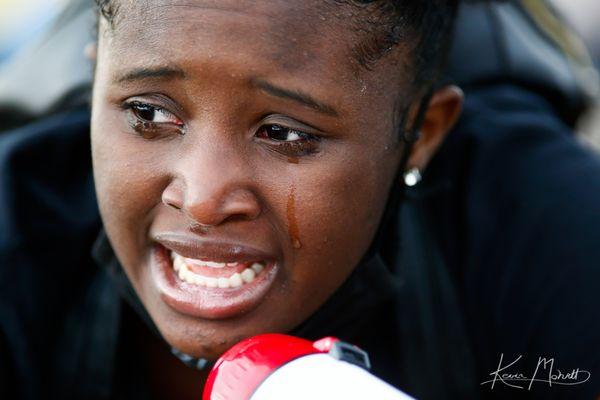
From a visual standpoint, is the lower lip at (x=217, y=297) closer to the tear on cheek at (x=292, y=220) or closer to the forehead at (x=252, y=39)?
the tear on cheek at (x=292, y=220)

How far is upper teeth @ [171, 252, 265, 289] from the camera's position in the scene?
96 cm

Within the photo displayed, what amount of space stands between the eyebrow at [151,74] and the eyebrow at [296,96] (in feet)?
0.29

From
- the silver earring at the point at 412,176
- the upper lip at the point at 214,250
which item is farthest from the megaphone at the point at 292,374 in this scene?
the silver earring at the point at 412,176

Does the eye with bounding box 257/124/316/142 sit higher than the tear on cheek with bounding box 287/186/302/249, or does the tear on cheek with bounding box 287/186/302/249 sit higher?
the eye with bounding box 257/124/316/142

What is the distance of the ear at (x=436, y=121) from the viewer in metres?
1.19

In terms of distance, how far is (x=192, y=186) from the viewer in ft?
2.89

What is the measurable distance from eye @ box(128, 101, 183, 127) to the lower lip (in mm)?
194

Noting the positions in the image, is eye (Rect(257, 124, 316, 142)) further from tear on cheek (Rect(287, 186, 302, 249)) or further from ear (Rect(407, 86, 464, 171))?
ear (Rect(407, 86, 464, 171))

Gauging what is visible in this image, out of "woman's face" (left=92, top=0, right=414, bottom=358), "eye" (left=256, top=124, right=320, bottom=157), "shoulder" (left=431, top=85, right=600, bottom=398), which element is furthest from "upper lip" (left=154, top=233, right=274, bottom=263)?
"shoulder" (left=431, top=85, right=600, bottom=398)

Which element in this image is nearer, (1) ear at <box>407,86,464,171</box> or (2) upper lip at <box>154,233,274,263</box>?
(2) upper lip at <box>154,233,274,263</box>

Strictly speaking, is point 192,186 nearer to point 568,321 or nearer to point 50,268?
point 50,268

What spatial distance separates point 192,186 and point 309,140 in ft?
0.50

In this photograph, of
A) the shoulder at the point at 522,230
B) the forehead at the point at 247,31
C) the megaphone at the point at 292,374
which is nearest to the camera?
the megaphone at the point at 292,374

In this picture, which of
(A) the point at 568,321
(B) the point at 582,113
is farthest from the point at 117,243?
(B) the point at 582,113
